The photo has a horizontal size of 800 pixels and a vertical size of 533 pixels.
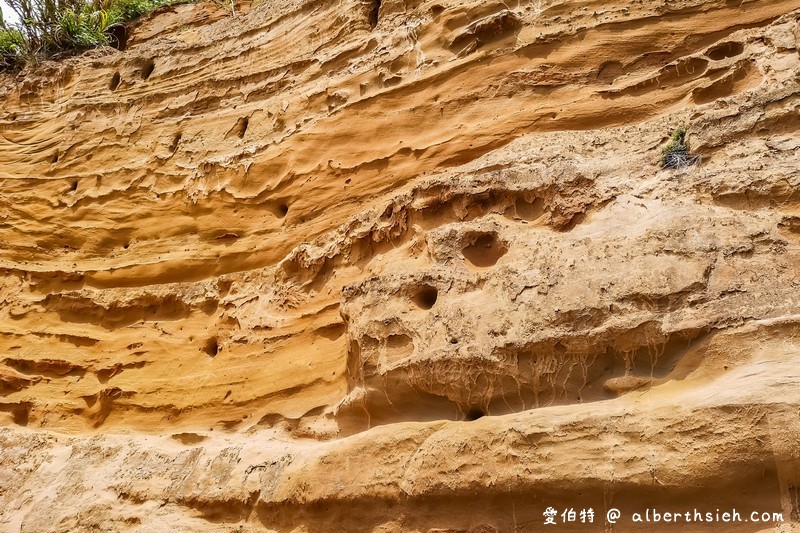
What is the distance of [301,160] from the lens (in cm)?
664

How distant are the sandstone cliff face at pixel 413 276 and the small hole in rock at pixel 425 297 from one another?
0.02 m

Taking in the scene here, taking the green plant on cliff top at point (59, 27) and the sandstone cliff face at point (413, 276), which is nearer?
the sandstone cliff face at point (413, 276)

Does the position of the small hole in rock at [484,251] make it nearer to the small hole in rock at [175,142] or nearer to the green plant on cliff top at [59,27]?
the small hole in rock at [175,142]

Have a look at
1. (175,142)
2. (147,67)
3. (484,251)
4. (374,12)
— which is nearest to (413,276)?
(484,251)

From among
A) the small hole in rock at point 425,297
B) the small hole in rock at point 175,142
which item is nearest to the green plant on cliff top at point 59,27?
the small hole in rock at point 175,142

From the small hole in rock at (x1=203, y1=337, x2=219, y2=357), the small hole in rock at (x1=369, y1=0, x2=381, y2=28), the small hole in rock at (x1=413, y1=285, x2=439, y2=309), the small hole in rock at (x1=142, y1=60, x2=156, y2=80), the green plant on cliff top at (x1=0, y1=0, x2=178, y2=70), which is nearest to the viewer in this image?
the small hole in rock at (x1=413, y1=285, x2=439, y2=309)

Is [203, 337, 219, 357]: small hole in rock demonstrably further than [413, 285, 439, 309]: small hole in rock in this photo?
Yes

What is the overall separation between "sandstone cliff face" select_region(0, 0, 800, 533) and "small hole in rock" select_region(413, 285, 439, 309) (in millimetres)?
20

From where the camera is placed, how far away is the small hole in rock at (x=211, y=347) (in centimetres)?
614

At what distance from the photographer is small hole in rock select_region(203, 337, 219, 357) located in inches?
242

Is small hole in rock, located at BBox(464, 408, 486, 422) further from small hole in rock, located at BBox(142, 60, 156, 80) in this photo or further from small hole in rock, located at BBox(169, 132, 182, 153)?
small hole in rock, located at BBox(142, 60, 156, 80)

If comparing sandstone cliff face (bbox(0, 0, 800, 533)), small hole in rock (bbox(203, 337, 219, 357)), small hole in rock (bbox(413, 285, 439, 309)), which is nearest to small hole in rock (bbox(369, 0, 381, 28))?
sandstone cliff face (bbox(0, 0, 800, 533))

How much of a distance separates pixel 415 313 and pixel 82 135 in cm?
598

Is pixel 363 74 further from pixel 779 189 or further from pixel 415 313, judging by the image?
pixel 779 189
